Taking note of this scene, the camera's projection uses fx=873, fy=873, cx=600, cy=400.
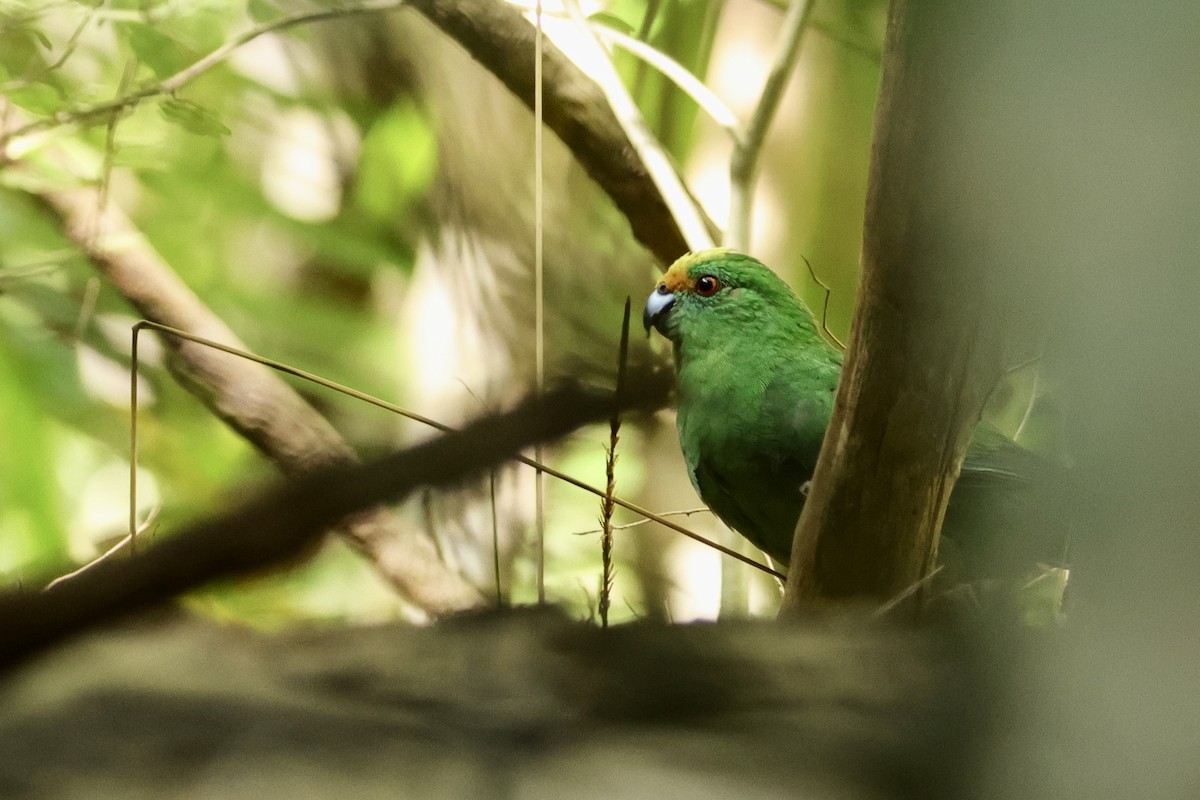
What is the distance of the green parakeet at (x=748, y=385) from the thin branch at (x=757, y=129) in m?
0.08

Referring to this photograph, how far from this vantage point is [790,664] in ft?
1.14

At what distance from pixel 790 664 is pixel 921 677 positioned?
50 millimetres

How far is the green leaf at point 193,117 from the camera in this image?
857 mm

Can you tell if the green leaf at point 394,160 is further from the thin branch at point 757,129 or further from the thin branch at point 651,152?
the thin branch at point 757,129

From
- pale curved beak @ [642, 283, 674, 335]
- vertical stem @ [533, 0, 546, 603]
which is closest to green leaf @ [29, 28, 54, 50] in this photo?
vertical stem @ [533, 0, 546, 603]

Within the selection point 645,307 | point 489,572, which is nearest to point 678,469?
point 645,307

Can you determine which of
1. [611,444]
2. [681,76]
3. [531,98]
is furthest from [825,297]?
[611,444]

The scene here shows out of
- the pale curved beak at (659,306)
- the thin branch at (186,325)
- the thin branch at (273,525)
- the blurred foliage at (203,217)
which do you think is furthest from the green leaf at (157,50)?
the thin branch at (273,525)

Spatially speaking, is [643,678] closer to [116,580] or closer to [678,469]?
[116,580]

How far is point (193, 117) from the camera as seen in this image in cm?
86

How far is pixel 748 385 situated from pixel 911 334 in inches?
15.2

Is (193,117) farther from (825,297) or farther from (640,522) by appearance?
(825,297)

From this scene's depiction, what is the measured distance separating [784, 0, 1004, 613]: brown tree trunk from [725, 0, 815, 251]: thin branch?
465mm

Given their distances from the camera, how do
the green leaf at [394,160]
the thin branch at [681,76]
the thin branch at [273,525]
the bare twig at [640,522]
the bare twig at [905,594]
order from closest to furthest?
1. the thin branch at [273,525]
2. the bare twig at [905,594]
3. the bare twig at [640,522]
4. the green leaf at [394,160]
5. the thin branch at [681,76]
